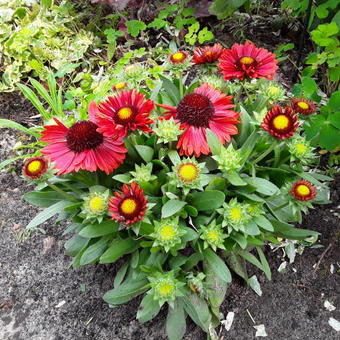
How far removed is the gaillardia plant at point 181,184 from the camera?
1.28 m

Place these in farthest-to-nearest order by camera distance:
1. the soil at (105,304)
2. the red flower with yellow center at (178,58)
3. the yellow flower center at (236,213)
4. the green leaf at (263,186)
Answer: the soil at (105,304)
the red flower with yellow center at (178,58)
the green leaf at (263,186)
the yellow flower center at (236,213)

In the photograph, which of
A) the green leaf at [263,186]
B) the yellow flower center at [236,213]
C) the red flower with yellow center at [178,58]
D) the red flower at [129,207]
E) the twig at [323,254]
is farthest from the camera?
the twig at [323,254]

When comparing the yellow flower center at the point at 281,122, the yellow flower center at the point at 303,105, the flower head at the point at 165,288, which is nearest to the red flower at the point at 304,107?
the yellow flower center at the point at 303,105

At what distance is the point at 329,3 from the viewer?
189 centimetres

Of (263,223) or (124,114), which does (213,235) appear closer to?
(263,223)

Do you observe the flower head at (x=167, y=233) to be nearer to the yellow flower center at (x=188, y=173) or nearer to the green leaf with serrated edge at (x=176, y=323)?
the yellow flower center at (x=188, y=173)

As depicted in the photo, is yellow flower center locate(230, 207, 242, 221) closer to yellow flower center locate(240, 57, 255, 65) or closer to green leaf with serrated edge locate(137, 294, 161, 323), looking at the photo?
green leaf with serrated edge locate(137, 294, 161, 323)

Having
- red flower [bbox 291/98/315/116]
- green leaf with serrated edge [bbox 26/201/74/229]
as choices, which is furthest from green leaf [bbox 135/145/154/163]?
red flower [bbox 291/98/315/116]

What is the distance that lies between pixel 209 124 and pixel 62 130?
513 mm

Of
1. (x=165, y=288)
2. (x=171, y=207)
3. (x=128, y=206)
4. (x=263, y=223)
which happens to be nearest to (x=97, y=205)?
(x=128, y=206)

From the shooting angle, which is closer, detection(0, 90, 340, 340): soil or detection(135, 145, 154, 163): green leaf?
detection(135, 145, 154, 163): green leaf

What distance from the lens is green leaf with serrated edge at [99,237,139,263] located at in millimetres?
1391

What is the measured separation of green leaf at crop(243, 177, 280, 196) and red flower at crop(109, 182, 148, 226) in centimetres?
41

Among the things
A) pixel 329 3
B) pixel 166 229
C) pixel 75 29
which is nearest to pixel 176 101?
pixel 166 229
